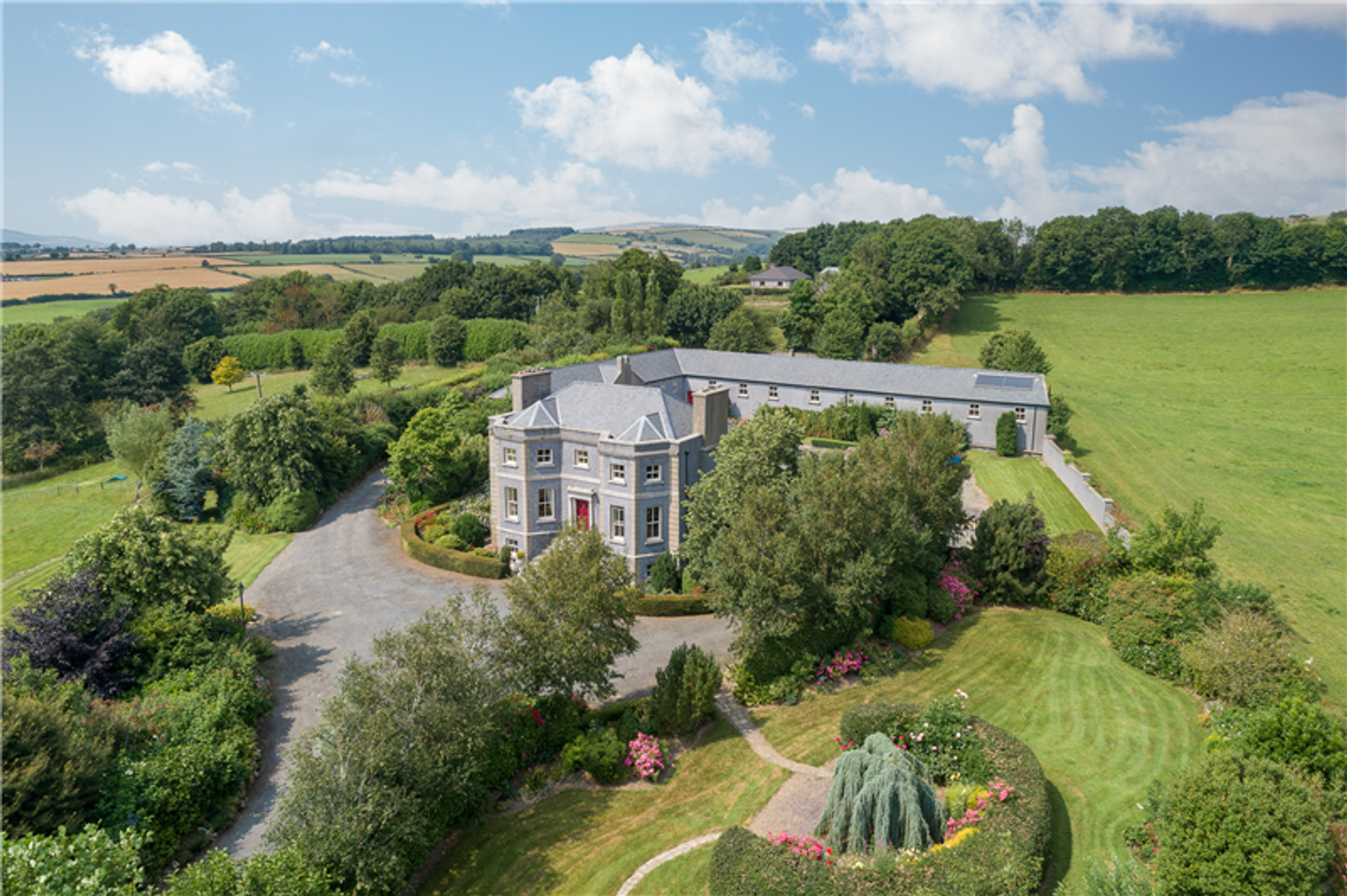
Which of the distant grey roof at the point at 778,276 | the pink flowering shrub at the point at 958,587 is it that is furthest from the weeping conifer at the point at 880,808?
the distant grey roof at the point at 778,276

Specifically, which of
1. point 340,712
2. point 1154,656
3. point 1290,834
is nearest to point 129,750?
point 340,712

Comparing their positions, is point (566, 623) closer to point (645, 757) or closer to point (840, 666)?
point (645, 757)

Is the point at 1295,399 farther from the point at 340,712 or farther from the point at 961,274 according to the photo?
the point at 340,712

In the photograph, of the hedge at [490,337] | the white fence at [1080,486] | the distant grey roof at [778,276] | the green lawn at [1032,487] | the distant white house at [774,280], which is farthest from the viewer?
the distant grey roof at [778,276]

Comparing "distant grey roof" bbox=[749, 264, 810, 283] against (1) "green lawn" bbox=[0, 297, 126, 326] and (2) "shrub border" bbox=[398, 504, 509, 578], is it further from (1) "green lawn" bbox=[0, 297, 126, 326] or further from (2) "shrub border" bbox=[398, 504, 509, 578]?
(1) "green lawn" bbox=[0, 297, 126, 326]

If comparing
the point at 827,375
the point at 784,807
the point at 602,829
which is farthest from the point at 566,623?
the point at 827,375

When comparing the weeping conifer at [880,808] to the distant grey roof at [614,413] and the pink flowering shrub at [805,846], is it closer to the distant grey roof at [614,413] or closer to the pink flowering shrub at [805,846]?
the pink flowering shrub at [805,846]
